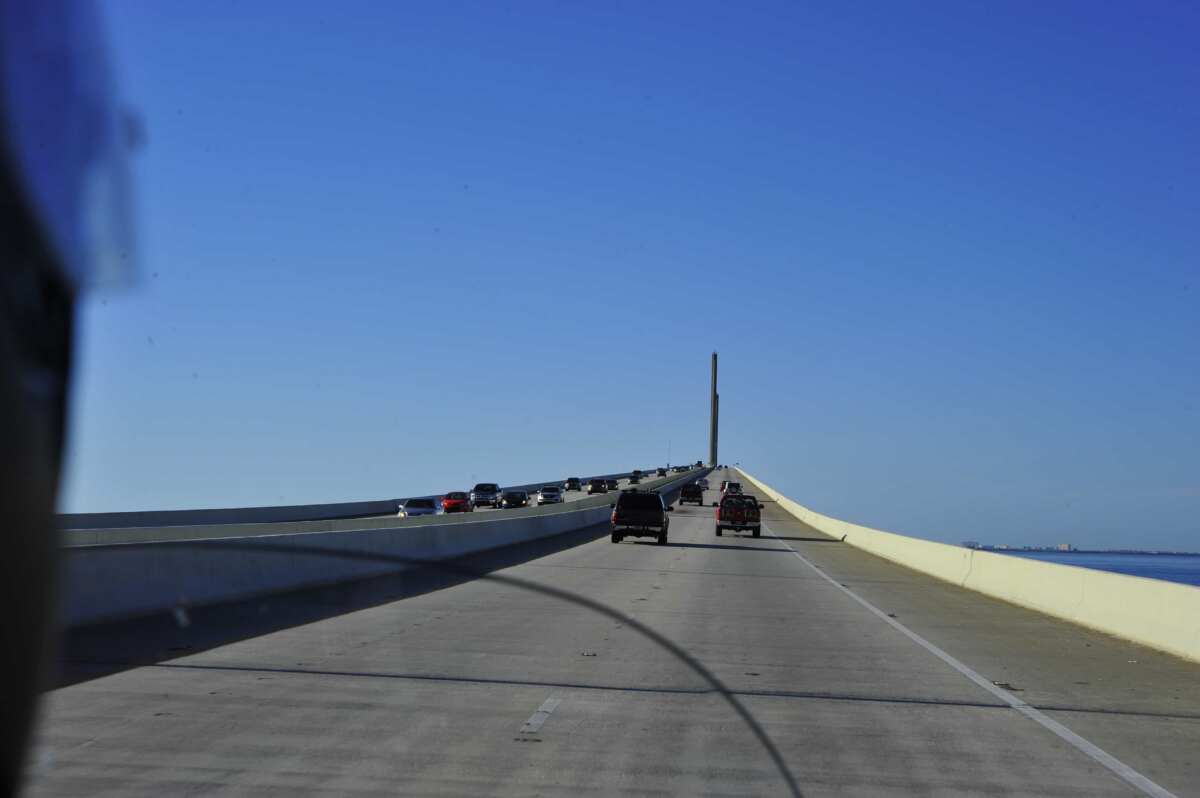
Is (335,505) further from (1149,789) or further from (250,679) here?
(1149,789)

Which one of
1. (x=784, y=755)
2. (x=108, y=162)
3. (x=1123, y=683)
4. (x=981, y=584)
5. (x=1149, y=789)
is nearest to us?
(x=108, y=162)

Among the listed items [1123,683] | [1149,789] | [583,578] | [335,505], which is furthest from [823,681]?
[335,505]

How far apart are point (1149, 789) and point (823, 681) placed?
4.92m

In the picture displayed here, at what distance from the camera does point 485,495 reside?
276ft

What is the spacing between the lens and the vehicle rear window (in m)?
46.5

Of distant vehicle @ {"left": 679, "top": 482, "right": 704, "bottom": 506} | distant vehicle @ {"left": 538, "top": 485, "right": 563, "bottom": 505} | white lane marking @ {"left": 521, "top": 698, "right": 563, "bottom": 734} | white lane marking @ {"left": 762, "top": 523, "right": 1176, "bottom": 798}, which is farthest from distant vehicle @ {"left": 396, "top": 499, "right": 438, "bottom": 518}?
white lane marking @ {"left": 521, "top": 698, "right": 563, "bottom": 734}

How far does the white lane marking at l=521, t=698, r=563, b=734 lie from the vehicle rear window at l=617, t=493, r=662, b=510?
35068 millimetres

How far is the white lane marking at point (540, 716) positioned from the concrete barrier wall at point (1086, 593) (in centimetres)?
966

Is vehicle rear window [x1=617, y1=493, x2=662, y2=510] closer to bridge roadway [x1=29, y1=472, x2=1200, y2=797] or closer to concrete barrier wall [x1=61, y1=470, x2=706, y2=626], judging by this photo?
concrete barrier wall [x1=61, y1=470, x2=706, y2=626]

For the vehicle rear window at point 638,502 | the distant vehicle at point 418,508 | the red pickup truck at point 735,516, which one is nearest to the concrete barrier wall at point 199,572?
the vehicle rear window at point 638,502

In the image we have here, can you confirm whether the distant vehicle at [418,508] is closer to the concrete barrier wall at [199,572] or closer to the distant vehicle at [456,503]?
the distant vehicle at [456,503]

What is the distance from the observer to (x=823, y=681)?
13219mm

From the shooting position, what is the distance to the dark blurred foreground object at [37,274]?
2.02m

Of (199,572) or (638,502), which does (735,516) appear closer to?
(638,502)
